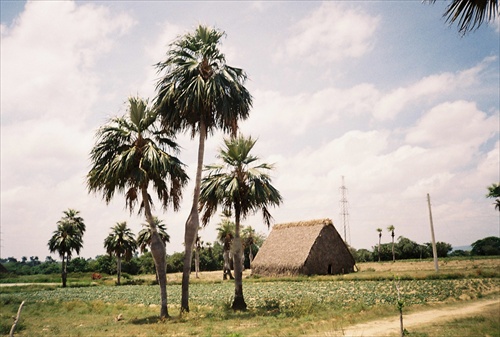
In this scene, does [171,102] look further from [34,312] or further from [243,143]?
[34,312]

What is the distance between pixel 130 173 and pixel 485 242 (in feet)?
253

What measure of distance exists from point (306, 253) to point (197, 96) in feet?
94.1

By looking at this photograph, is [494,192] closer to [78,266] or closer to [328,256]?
[328,256]

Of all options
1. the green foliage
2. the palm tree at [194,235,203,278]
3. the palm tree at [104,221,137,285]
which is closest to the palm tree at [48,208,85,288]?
the palm tree at [104,221,137,285]

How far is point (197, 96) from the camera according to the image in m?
17.7

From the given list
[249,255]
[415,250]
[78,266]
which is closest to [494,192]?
[415,250]

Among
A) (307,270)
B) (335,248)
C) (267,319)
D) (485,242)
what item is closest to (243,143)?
(267,319)

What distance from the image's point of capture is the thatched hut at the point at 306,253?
41031mm

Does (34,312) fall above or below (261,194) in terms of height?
below

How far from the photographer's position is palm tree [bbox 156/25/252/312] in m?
18.1

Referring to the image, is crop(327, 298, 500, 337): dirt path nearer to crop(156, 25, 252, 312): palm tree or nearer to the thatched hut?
crop(156, 25, 252, 312): palm tree

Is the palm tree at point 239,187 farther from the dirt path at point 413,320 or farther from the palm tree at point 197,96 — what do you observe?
the dirt path at point 413,320

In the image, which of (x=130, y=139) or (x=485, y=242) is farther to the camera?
(x=485, y=242)

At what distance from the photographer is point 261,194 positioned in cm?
1948
